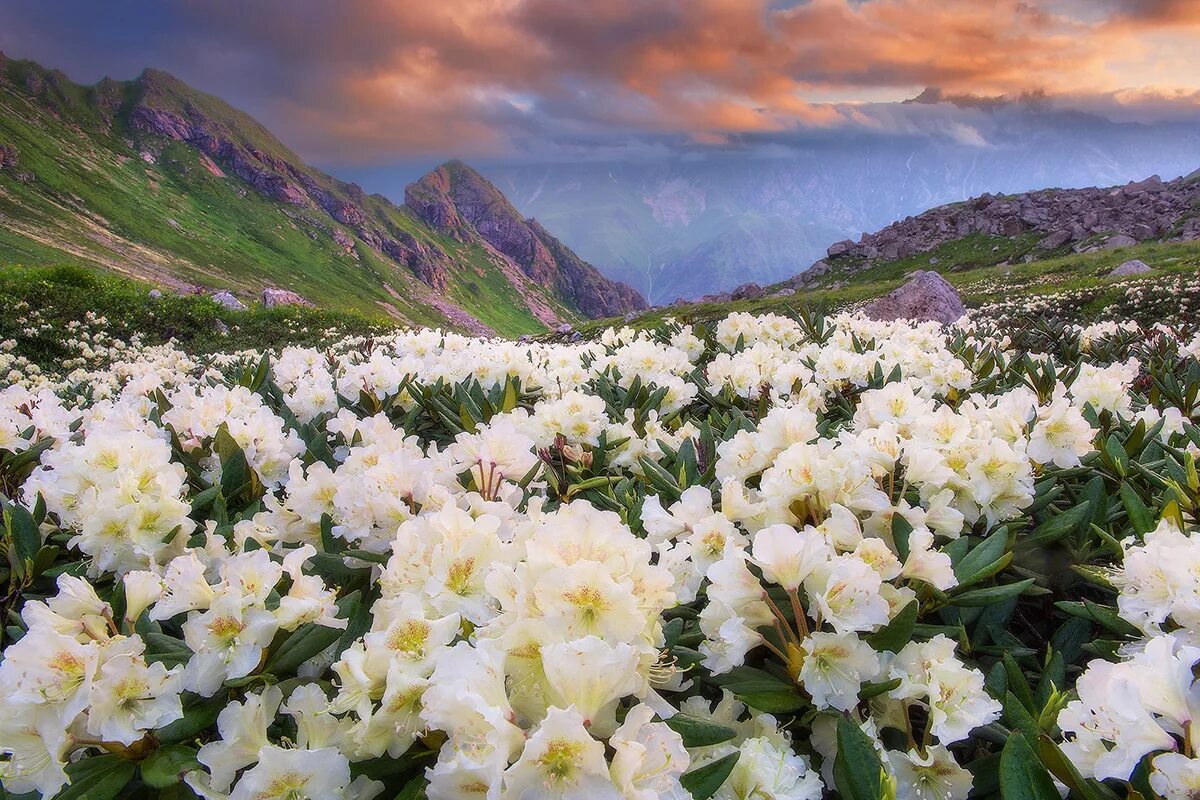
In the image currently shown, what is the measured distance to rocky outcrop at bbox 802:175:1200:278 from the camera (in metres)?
53.9

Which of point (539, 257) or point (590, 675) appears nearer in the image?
point (590, 675)

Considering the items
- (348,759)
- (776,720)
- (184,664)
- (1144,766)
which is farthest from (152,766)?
(1144,766)

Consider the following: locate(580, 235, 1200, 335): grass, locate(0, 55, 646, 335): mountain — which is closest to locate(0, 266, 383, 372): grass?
locate(580, 235, 1200, 335): grass

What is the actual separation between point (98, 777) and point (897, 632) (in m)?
1.60

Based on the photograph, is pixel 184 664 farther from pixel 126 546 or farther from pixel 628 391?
pixel 628 391

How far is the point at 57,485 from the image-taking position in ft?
7.22

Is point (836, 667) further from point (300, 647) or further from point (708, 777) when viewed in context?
point (300, 647)

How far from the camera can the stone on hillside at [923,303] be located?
1305 centimetres

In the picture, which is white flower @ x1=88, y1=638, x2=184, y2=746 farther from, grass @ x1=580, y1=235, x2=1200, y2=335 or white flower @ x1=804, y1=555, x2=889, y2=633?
grass @ x1=580, y1=235, x2=1200, y2=335

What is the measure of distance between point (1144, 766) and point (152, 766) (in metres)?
1.76

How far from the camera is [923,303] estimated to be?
43.4 ft

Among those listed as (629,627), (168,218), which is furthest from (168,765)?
(168,218)

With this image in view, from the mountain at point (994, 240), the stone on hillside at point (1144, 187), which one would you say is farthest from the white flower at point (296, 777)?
the stone on hillside at point (1144, 187)

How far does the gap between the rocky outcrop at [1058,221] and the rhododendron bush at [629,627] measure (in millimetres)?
61571
